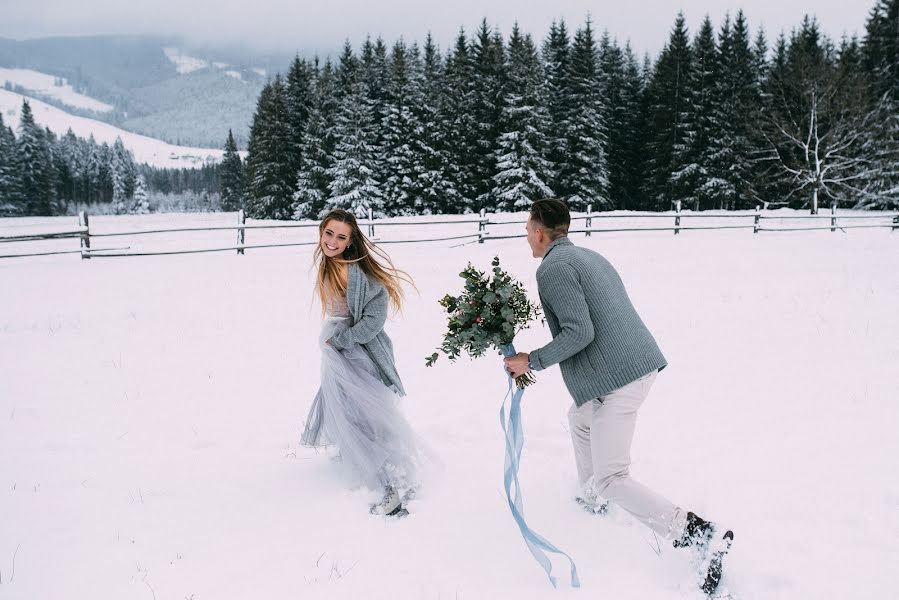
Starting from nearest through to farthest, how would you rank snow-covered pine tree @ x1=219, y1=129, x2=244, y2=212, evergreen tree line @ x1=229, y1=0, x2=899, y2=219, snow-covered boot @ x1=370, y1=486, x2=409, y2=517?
snow-covered boot @ x1=370, y1=486, x2=409, y2=517 → evergreen tree line @ x1=229, y1=0, x2=899, y2=219 → snow-covered pine tree @ x1=219, y1=129, x2=244, y2=212

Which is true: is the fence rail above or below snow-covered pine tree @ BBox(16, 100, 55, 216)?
below

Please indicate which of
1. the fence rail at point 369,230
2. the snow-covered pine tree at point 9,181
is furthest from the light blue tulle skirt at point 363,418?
the snow-covered pine tree at point 9,181

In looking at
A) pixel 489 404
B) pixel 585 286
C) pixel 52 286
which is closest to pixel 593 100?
pixel 52 286

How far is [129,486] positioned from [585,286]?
329cm

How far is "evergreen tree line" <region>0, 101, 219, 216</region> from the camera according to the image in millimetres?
48750

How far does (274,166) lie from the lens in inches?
1495

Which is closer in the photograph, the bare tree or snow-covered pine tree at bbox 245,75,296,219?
the bare tree

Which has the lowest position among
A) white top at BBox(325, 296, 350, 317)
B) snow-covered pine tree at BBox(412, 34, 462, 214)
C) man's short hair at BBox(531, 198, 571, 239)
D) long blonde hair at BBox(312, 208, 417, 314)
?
white top at BBox(325, 296, 350, 317)

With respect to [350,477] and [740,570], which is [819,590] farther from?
[350,477]

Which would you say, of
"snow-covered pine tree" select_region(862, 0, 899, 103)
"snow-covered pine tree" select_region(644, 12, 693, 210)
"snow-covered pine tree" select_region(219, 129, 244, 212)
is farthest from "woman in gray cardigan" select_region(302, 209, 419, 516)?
"snow-covered pine tree" select_region(219, 129, 244, 212)

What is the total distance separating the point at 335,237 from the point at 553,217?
138 centimetres

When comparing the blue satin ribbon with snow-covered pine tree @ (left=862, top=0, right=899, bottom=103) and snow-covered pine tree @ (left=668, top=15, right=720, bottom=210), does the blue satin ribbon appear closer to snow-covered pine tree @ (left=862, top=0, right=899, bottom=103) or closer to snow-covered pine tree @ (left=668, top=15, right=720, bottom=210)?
snow-covered pine tree @ (left=668, top=15, right=720, bottom=210)

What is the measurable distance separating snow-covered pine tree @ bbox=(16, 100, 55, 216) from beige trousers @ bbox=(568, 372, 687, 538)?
59.5 metres

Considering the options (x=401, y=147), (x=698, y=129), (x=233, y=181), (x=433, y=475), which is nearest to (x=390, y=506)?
(x=433, y=475)
